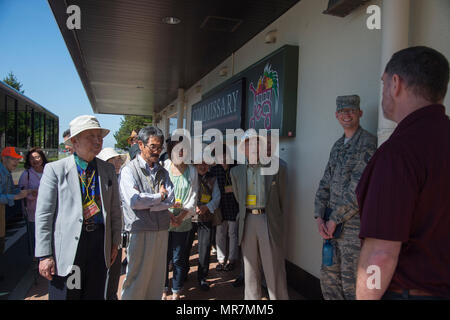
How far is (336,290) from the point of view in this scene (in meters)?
2.91

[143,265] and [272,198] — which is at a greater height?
[272,198]

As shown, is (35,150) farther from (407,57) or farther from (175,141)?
(407,57)

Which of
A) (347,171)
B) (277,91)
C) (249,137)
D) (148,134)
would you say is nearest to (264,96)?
(277,91)

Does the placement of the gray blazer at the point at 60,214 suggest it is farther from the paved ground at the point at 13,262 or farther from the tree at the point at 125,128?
the tree at the point at 125,128

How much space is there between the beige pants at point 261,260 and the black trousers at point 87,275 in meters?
1.58

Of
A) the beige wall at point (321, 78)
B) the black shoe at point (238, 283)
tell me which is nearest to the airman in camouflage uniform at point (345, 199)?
the beige wall at point (321, 78)

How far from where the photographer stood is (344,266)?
9.11 ft

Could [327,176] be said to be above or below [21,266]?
above

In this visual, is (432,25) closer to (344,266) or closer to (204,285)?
(344,266)

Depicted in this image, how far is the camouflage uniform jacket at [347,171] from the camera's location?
8.98ft

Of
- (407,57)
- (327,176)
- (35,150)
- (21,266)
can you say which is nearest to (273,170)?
(327,176)

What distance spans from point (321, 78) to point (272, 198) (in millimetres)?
1592

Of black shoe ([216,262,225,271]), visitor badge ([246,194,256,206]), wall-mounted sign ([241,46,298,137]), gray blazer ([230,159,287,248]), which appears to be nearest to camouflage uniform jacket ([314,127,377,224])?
gray blazer ([230,159,287,248])

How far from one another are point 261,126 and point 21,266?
4420 mm
